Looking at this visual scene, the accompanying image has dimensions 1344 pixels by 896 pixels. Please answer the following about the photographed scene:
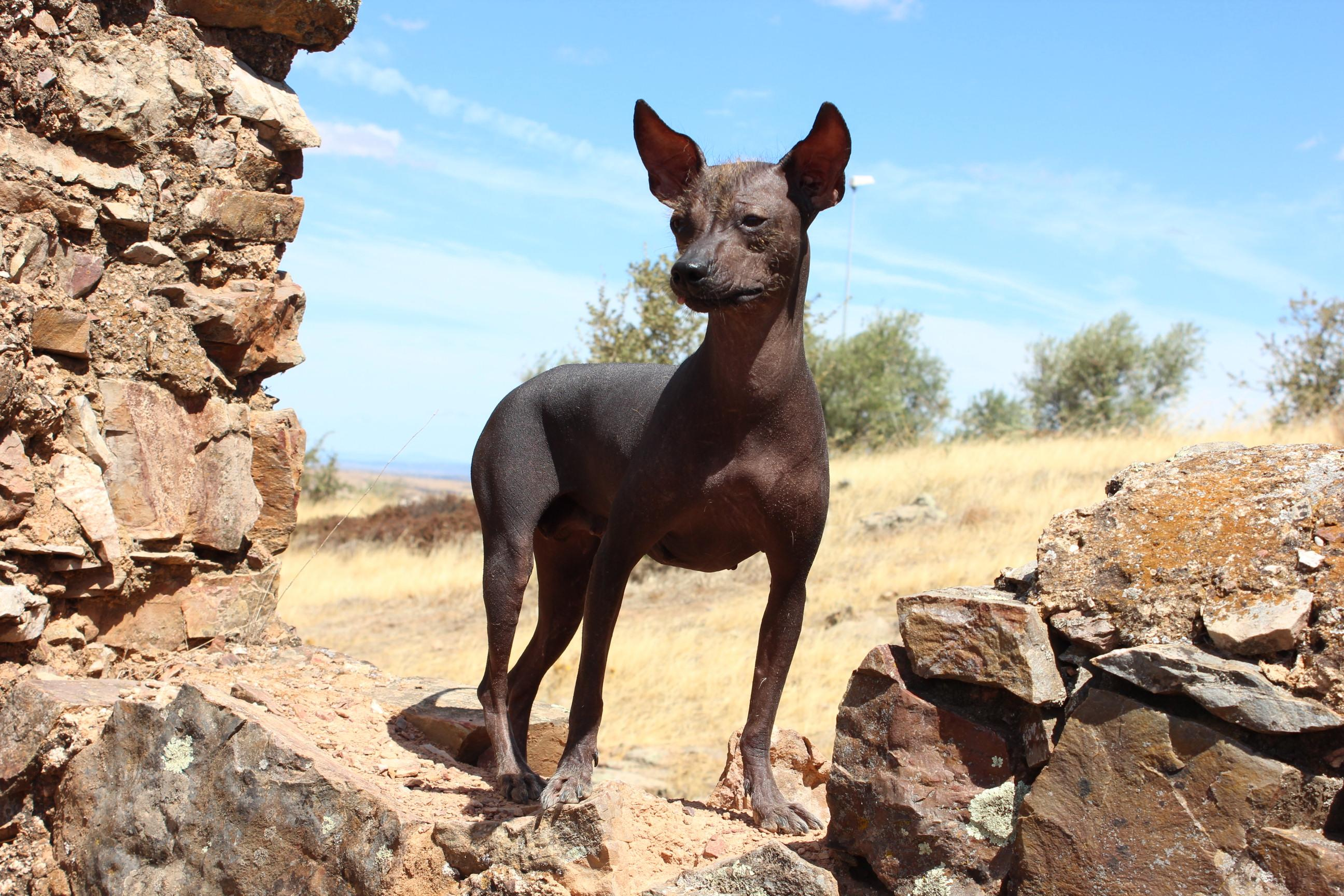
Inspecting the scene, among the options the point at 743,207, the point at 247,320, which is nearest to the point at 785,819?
the point at 743,207

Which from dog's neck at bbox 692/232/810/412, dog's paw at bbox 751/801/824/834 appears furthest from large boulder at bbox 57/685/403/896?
dog's neck at bbox 692/232/810/412

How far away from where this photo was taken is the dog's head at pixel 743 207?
328 cm

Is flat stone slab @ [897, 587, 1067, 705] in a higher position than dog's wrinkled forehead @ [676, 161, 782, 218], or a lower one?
lower

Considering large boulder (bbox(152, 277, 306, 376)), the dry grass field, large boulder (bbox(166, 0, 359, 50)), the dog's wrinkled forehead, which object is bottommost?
the dry grass field

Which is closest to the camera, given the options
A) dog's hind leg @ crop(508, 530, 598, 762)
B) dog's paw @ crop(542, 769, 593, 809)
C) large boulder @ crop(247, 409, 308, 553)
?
dog's paw @ crop(542, 769, 593, 809)

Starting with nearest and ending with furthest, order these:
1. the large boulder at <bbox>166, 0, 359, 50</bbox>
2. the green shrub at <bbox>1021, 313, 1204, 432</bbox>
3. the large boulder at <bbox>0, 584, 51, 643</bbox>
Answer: the large boulder at <bbox>0, 584, 51, 643</bbox>, the large boulder at <bbox>166, 0, 359, 50</bbox>, the green shrub at <bbox>1021, 313, 1204, 432</bbox>

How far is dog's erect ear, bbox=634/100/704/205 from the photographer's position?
3623mm

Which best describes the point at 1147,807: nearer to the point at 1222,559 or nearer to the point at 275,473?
the point at 1222,559

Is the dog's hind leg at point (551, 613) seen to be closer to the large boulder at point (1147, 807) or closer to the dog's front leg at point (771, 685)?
the dog's front leg at point (771, 685)

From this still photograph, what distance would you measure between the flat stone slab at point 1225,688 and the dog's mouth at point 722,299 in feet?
4.71

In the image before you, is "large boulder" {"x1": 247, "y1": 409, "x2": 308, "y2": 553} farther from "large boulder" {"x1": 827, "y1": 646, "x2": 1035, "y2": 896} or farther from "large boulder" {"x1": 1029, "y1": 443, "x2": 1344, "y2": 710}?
"large boulder" {"x1": 1029, "y1": 443, "x2": 1344, "y2": 710}

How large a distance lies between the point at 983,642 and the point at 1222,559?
0.68 m

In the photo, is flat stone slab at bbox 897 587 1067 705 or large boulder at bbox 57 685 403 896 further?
large boulder at bbox 57 685 403 896

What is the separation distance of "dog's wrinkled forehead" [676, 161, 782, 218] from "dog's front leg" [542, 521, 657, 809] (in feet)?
3.50
